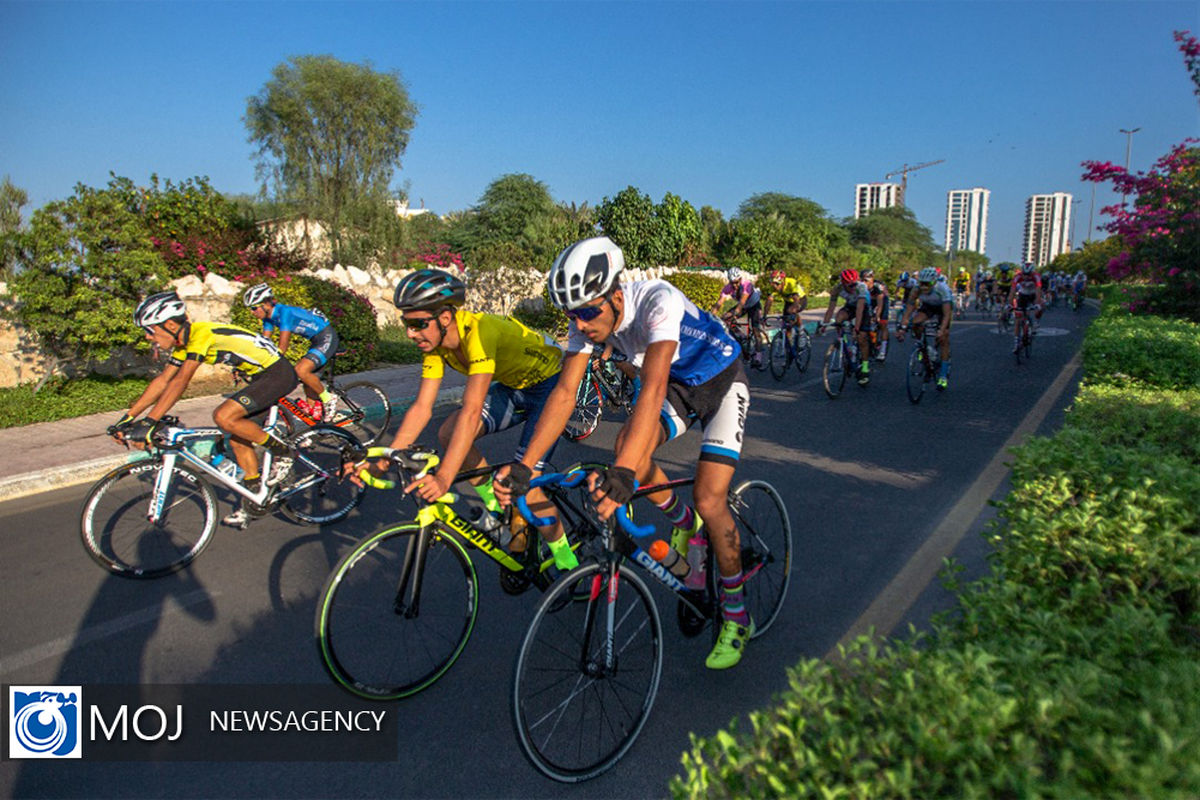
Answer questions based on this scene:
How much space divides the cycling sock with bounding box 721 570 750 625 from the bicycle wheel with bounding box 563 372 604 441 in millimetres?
4964

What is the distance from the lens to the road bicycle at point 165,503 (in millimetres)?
4934

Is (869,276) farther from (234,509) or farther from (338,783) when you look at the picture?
(338,783)

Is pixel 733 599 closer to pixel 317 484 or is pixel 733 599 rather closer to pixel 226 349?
pixel 317 484

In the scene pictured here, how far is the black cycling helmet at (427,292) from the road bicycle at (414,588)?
30.8 inches

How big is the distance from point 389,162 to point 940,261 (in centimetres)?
9093

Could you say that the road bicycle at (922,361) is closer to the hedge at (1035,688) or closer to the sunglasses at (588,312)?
the hedge at (1035,688)

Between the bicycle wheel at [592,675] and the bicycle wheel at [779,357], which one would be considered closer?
the bicycle wheel at [592,675]

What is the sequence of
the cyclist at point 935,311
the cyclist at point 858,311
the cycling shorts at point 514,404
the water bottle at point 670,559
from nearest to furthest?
the water bottle at point 670,559, the cycling shorts at point 514,404, the cyclist at point 935,311, the cyclist at point 858,311

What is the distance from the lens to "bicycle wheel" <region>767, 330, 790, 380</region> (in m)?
13.0

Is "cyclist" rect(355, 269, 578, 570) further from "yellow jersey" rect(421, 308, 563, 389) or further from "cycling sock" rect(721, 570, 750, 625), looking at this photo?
"cycling sock" rect(721, 570, 750, 625)

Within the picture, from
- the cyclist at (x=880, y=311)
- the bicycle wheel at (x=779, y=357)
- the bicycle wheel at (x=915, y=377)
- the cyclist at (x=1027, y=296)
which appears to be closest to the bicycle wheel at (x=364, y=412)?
the bicycle wheel at (x=779, y=357)

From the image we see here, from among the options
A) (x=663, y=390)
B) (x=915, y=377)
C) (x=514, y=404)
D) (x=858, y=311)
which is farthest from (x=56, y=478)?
(x=915, y=377)

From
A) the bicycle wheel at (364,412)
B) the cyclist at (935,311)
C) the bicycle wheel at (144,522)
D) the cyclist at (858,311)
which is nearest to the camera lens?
the bicycle wheel at (144,522)

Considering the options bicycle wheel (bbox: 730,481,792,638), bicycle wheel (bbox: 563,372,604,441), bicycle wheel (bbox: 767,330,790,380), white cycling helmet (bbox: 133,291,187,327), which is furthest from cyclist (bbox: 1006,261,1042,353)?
white cycling helmet (bbox: 133,291,187,327)
